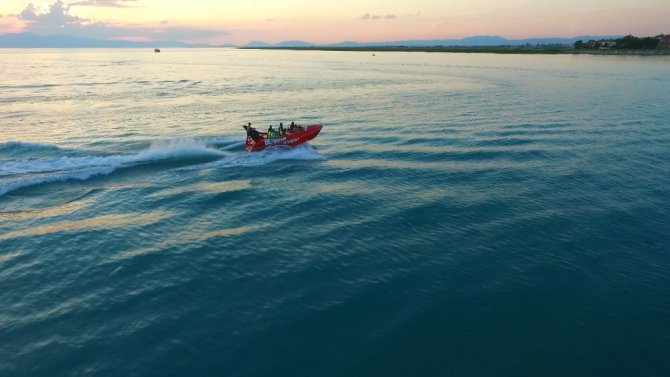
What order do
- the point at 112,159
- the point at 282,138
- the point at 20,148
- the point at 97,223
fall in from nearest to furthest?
the point at 97,223 < the point at 112,159 < the point at 20,148 < the point at 282,138

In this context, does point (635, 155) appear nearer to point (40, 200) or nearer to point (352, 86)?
point (40, 200)

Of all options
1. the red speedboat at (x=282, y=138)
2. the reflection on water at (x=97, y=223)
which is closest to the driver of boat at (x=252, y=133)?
the red speedboat at (x=282, y=138)

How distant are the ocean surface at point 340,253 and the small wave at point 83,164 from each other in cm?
24

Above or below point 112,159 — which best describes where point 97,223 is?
below

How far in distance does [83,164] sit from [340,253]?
26.0m

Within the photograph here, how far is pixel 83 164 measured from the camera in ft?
119

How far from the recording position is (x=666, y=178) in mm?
33344

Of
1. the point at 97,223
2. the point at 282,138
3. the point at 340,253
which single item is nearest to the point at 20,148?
the point at 97,223

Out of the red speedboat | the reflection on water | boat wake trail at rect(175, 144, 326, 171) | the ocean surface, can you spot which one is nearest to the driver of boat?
the red speedboat

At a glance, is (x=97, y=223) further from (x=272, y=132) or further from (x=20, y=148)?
(x=20, y=148)

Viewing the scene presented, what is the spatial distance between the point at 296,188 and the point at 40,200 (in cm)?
1769

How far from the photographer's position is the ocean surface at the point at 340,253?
16203 millimetres

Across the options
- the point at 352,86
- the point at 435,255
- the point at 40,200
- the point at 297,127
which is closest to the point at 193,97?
the point at 352,86

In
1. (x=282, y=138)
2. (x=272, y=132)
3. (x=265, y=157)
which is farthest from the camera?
(x=282, y=138)
